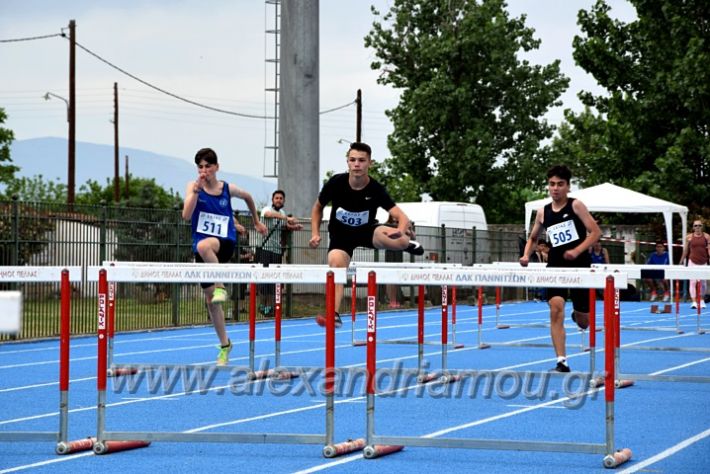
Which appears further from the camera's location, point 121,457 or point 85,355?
point 85,355

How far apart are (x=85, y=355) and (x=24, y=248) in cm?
228

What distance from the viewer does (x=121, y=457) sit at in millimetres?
7711

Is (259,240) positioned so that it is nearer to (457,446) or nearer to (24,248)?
(24,248)

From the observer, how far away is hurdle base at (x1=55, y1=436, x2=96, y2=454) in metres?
7.74

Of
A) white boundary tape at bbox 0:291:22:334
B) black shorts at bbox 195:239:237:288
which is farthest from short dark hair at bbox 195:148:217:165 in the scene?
white boundary tape at bbox 0:291:22:334

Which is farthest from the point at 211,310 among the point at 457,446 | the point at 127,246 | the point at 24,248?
the point at 127,246

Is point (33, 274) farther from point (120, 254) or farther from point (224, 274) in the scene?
point (120, 254)

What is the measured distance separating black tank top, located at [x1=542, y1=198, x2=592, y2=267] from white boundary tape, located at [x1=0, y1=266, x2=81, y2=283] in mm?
5070

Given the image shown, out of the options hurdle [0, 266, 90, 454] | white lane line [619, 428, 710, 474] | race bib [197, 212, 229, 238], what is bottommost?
white lane line [619, 428, 710, 474]

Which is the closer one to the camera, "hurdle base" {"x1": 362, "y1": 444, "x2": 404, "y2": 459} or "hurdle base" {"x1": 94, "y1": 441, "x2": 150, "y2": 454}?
"hurdle base" {"x1": 362, "y1": 444, "x2": 404, "y2": 459}

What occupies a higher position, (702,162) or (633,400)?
(702,162)

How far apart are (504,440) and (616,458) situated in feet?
2.18

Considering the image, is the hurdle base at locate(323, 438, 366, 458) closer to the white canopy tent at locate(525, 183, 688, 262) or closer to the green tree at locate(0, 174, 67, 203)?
the white canopy tent at locate(525, 183, 688, 262)

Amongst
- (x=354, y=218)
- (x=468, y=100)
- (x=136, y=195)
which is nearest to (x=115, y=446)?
(x=354, y=218)
